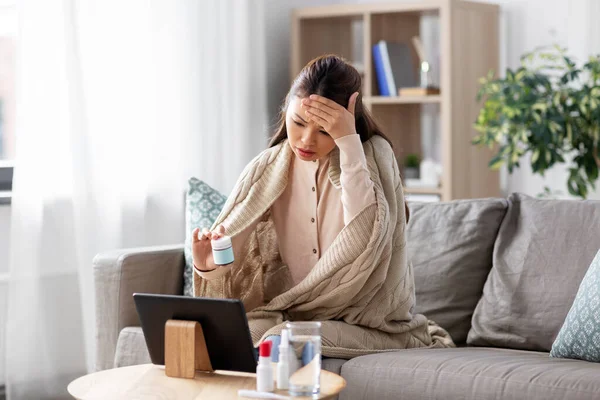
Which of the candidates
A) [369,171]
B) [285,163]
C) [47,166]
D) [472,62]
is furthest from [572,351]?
[472,62]

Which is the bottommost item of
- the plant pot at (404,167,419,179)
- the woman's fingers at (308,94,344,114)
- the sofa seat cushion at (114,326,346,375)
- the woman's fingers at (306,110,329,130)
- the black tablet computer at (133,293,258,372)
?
the sofa seat cushion at (114,326,346,375)

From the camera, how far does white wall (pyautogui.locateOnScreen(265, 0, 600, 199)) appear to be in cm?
402

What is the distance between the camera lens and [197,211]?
111 inches

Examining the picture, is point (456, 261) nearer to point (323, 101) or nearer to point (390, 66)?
point (323, 101)

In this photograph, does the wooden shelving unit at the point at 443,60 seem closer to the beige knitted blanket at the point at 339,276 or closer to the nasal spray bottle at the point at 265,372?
the beige knitted blanket at the point at 339,276

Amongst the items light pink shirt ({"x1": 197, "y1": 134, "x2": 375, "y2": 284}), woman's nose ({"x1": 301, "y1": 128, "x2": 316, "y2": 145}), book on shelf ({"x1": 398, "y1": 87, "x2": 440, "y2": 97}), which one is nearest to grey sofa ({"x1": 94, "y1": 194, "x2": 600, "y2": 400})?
light pink shirt ({"x1": 197, "y1": 134, "x2": 375, "y2": 284})

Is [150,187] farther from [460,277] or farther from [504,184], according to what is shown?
[504,184]

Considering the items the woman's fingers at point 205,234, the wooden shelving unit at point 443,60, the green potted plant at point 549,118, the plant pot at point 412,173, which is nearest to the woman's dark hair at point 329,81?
the woman's fingers at point 205,234

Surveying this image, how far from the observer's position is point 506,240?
104 inches

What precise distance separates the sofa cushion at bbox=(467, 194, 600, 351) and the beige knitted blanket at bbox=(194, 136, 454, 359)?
17 centimetres

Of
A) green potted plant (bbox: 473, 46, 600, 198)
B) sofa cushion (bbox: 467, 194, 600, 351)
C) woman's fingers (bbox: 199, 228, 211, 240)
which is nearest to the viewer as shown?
woman's fingers (bbox: 199, 228, 211, 240)

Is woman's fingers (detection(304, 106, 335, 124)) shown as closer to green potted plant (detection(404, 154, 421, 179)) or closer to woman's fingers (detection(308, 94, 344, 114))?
woman's fingers (detection(308, 94, 344, 114))

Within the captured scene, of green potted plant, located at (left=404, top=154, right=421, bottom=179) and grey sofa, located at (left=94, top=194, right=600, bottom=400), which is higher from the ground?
green potted plant, located at (left=404, top=154, right=421, bottom=179)

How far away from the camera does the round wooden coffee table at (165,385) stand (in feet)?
5.57
